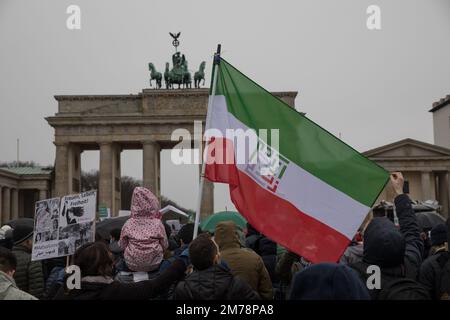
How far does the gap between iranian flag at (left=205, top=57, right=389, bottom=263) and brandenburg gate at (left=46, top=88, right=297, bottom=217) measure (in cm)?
5402

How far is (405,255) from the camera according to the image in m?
6.06

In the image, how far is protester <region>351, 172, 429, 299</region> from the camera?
192 inches

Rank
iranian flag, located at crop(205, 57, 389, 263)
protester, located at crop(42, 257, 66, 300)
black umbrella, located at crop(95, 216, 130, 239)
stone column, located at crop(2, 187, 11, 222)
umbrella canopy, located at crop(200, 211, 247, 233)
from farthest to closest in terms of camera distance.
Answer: stone column, located at crop(2, 187, 11, 222) < black umbrella, located at crop(95, 216, 130, 239) < umbrella canopy, located at crop(200, 211, 247, 233) < iranian flag, located at crop(205, 57, 389, 263) < protester, located at crop(42, 257, 66, 300)

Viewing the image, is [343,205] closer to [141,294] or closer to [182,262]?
[182,262]

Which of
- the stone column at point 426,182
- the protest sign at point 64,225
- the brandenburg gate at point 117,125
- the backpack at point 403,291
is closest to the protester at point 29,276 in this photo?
the protest sign at point 64,225

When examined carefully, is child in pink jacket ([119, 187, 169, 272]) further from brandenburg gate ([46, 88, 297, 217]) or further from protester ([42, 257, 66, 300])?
brandenburg gate ([46, 88, 297, 217])

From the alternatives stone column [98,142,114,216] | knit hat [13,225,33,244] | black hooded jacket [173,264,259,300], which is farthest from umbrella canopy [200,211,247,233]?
stone column [98,142,114,216]

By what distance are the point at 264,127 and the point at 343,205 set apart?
1.20 meters

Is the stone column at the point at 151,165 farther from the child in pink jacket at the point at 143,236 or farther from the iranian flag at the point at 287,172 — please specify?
the child in pink jacket at the point at 143,236

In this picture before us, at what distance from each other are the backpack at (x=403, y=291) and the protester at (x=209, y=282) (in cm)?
95

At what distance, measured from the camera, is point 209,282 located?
208 inches

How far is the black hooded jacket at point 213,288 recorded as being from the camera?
17.0ft
